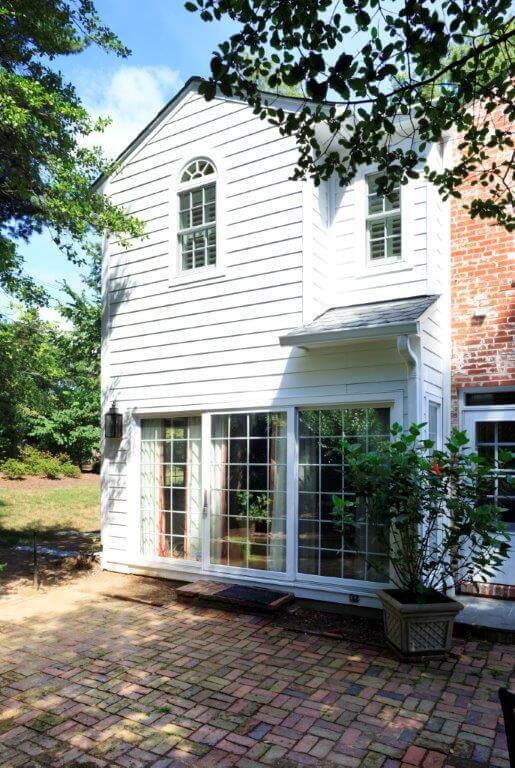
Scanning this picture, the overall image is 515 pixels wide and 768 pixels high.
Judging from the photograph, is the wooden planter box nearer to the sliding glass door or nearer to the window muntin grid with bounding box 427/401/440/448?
the sliding glass door

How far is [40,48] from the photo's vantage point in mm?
7695

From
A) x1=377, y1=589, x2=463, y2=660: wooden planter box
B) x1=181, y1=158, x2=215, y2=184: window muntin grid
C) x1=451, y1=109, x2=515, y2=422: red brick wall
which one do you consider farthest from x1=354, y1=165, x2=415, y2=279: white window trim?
x1=377, y1=589, x2=463, y2=660: wooden planter box

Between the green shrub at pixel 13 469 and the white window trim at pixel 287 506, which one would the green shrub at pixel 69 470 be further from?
the white window trim at pixel 287 506

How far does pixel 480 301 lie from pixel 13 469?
45.9 feet

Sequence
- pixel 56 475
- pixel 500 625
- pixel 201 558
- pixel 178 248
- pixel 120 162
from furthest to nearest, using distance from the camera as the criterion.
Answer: pixel 56 475 → pixel 120 162 → pixel 178 248 → pixel 201 558 → pixel 500 625

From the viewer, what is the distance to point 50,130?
6.66 meters

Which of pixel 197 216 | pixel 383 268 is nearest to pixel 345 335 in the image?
pixel 383 268

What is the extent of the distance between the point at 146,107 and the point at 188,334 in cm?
406

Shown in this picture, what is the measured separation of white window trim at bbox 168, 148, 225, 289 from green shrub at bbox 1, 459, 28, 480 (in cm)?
1090

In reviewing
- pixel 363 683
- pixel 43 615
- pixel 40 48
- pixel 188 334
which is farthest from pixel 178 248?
pixel 363 683

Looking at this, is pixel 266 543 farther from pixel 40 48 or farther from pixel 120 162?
pixel 40 48

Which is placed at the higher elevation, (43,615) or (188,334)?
(188,334)

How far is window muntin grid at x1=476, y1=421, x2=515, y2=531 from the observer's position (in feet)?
20.8

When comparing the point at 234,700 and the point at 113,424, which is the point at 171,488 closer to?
the point at 113,424
